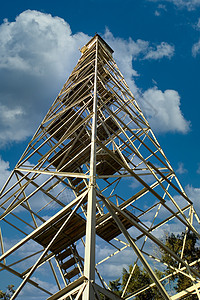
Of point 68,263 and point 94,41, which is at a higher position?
point 94,41

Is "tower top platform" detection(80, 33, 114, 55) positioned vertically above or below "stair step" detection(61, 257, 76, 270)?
above

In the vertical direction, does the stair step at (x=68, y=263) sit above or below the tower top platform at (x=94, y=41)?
below

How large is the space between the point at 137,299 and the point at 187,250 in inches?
253

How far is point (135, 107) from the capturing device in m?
14.7

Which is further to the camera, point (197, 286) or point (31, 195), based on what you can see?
point (31, 195)

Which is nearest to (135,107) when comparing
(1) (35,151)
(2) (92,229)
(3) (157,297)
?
(1) (35,151)

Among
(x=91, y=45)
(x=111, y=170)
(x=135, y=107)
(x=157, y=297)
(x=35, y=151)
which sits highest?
(x=91, y=45)

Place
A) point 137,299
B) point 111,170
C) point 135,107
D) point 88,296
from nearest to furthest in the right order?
1. point 88,296
2. point 111,170
3. point 135,107
4. point 137,299

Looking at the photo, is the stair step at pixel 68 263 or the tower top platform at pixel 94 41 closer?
the stair step at pixel 68 263

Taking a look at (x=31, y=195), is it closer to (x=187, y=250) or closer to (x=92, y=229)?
(x=92, y=229)

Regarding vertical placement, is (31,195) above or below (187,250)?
above

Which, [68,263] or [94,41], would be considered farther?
[94,41]

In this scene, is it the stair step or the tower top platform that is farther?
the tower top platform

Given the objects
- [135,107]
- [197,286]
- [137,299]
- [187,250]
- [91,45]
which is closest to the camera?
[197,286]
